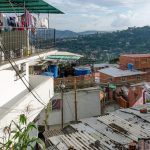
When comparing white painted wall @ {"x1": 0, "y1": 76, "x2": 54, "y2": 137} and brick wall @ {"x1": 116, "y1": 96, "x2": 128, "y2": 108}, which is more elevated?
white painted wall @ {"x1": 0, "y1": 76, "x2": 54, "y2": 137}

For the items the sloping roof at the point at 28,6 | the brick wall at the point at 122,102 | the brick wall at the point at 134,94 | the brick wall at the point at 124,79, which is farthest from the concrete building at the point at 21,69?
the brick wall at the point at 124,79

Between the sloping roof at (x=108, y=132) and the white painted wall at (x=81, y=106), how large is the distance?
242 inches

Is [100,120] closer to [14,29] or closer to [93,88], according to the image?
[14,29]

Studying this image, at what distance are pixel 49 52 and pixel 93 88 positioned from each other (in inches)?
371

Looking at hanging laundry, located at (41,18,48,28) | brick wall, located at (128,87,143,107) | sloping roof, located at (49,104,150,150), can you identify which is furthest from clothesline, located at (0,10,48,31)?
brick wall, located at (128,87,143,107)

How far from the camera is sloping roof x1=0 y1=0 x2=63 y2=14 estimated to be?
513 inches

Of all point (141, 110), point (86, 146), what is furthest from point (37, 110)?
point (141, 110)

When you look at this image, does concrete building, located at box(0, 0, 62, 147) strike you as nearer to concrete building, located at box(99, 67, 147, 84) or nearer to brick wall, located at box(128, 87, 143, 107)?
brick wall, located at box(128, 87, 143, 107)

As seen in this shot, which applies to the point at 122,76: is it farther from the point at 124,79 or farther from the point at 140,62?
the point at 140,62

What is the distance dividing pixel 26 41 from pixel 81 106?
36.6 ft

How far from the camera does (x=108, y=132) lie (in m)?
14.7

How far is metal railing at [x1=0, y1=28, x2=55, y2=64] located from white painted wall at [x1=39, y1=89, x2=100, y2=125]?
26.9 feet

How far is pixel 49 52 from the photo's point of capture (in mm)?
15164

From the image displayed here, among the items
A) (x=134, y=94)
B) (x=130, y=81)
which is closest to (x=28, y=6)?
(x=134, y=94)
